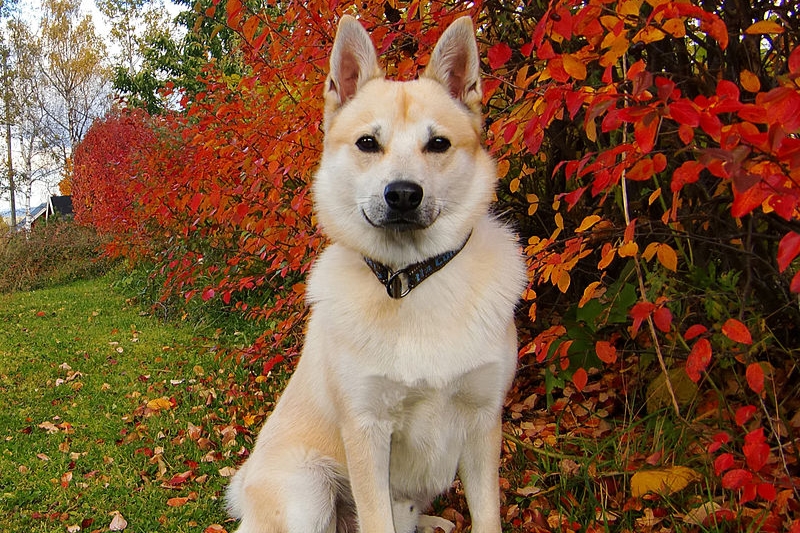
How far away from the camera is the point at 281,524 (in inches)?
82.0

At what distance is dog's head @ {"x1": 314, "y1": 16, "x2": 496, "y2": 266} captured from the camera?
2.03 m

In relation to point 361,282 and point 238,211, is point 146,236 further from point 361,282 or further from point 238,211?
point 361,282

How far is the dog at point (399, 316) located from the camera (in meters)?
2.00

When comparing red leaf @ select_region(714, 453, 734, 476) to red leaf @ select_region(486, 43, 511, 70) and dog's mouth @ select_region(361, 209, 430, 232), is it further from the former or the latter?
→ red leaf @ select_region(486, 43, 511, 70)

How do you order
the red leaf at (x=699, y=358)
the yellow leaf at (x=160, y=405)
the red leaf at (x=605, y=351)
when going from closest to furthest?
the red leaf at (x=699, y=358)
the red leaf at (x=605, y=351)
the yellow leaf at (x=160, y=405)

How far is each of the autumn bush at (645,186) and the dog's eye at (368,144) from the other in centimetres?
47

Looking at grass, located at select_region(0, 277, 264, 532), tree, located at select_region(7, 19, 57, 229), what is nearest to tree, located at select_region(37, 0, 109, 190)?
tree, located at select_region(7, 19, 57, 229)

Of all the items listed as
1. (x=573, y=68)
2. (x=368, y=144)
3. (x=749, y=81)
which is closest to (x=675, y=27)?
(x=573, y=68)

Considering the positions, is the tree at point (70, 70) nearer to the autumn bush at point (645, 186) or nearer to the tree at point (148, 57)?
the tree at point (148, 57)

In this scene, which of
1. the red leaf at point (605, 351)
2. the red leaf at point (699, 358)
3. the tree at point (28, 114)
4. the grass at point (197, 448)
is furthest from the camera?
the tree at point (28, 114)

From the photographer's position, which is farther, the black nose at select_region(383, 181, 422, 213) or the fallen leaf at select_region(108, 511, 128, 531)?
the fallen leaf at select_region(108, 511, 128, 531)

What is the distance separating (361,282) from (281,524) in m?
0.89

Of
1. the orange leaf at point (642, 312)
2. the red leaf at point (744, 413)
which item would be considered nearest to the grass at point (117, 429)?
the orange leaf at point (642, 312)

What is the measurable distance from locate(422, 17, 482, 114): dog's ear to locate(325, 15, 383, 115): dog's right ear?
8.7 inches
